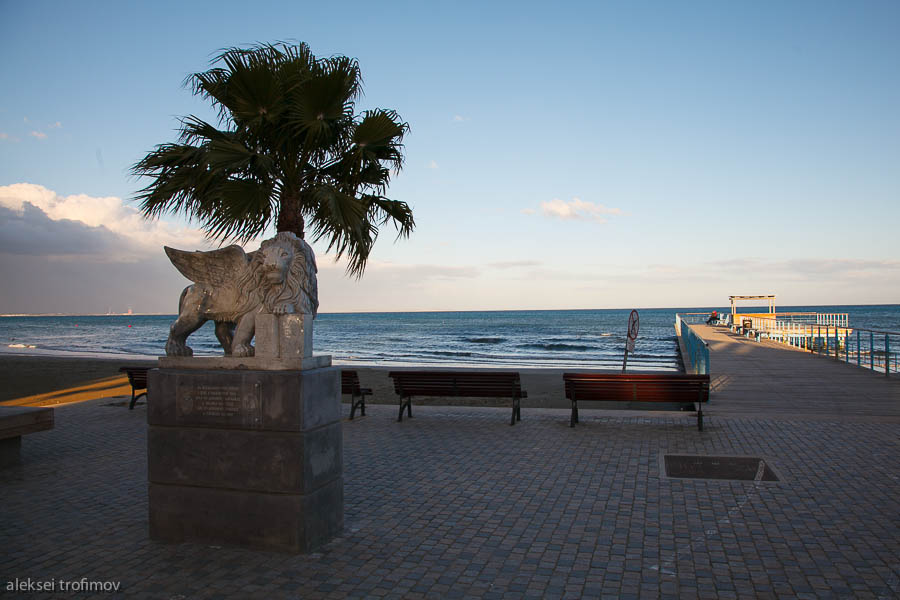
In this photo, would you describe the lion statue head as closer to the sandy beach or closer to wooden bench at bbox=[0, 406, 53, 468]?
wooden bench at bbox=[0, 406, 53, 468]

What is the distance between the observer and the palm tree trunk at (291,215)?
5.88 meters

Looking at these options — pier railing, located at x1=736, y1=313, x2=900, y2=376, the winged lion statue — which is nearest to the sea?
pier railing, located at x1=736, y1=313, x2=900, y2=376

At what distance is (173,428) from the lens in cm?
464

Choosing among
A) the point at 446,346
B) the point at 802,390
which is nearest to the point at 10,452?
the point at 802,390

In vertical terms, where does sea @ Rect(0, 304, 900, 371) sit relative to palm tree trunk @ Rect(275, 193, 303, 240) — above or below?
below

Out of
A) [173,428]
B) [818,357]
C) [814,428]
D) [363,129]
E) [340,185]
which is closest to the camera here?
[173,428]

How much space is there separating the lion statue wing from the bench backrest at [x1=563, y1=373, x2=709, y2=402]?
530 cm

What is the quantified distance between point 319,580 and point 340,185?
4.33 m

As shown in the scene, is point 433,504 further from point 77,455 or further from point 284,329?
point 77,455

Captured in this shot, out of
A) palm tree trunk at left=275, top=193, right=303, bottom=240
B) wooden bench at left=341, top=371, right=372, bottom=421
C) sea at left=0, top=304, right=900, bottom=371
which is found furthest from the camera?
sea at left=0, top=304, right=900, bottom=371

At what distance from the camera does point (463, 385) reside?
31.6 ft

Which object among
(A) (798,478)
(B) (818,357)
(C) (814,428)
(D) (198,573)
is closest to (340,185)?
(D) (198,573)

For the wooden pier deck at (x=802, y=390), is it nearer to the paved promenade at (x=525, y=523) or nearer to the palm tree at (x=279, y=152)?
the paved promenade at (x=525, y=523)

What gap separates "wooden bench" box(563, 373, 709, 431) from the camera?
8.68 m
